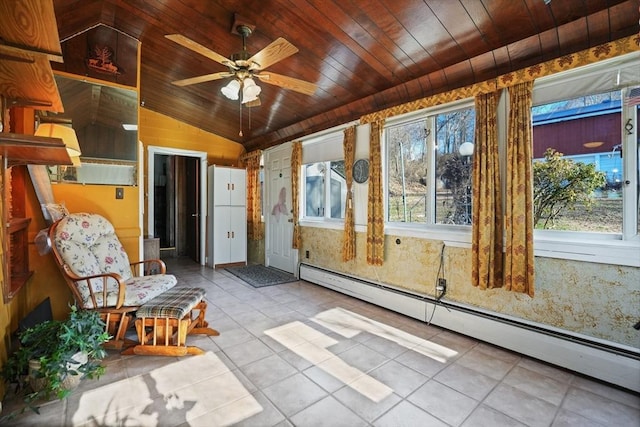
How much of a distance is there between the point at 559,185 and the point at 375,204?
172 cm

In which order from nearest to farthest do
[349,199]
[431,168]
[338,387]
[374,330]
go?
[338,387]
[374,330]
[431,168]
[349,199]

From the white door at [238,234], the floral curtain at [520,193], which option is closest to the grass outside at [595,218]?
the floral curtain at [520,193]

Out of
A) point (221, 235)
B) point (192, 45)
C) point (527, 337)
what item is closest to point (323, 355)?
point (527, 337)

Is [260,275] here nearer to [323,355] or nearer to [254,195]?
[254,195]

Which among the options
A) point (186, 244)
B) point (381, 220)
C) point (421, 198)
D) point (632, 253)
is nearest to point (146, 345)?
point (381, 220)

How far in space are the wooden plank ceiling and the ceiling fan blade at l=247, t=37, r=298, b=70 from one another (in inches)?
20.6

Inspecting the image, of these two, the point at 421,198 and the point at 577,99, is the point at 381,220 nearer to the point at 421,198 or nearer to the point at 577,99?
the point at 421,198

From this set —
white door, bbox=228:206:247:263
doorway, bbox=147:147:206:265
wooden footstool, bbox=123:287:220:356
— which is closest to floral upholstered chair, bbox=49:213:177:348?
wooden footstool, bbox=123:287:220:356

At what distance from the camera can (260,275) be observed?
503 cm

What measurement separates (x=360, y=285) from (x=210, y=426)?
2468 millimetres

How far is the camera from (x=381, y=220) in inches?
139

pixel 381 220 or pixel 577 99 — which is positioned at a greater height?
Answer: pixel 577 99

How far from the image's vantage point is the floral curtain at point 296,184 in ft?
16.1

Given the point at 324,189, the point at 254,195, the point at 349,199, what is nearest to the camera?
the point at 349,199
